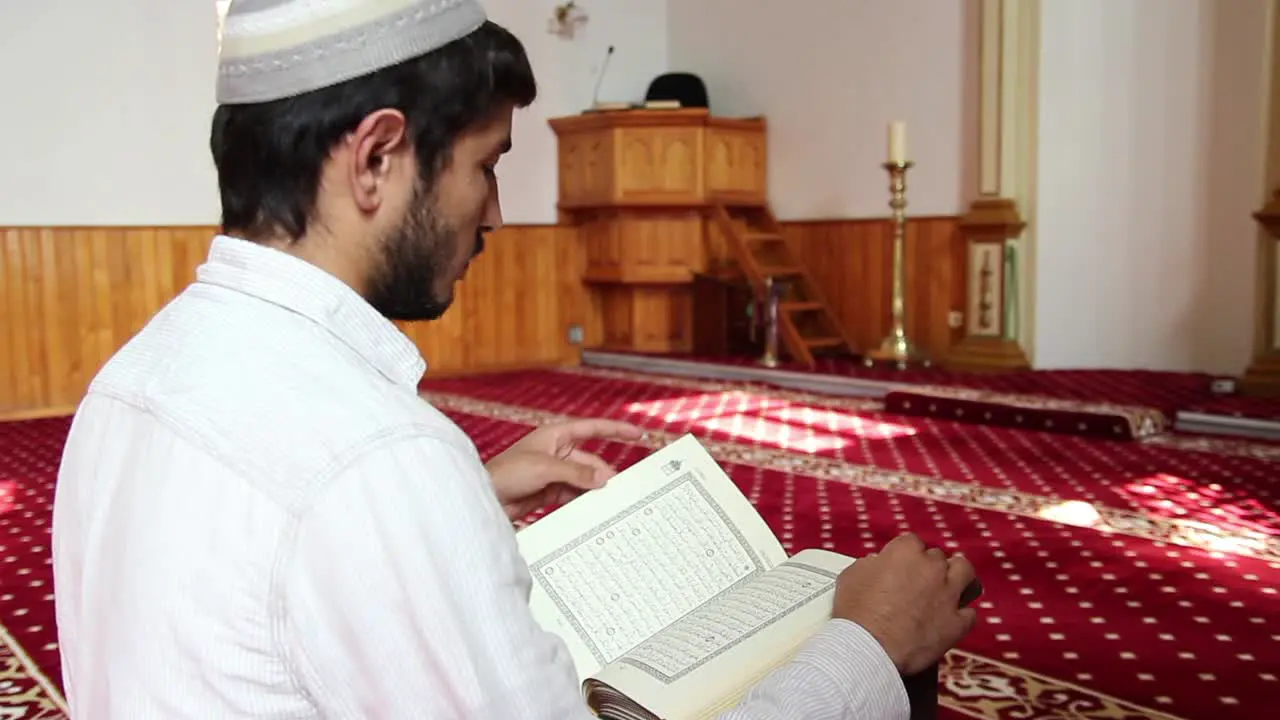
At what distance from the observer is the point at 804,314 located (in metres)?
8.03

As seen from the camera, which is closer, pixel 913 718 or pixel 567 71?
pixel 913 718

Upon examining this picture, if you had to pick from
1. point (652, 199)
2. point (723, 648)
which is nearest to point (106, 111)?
point (652, 199)

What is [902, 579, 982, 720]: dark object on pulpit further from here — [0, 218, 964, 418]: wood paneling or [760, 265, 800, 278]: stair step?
[760, 265, 800, 278]: stair step

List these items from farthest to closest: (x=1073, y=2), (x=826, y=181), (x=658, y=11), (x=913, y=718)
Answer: (x=658, y=11) → (x=826, y=181) → (x=1073, y=2) → (x=913, y=718)

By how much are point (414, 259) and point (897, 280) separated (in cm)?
636

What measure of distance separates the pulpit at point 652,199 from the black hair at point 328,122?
708 centimetres

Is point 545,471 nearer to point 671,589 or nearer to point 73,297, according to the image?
point 671,589

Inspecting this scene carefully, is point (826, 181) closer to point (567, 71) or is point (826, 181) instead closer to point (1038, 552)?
point (567, 71)

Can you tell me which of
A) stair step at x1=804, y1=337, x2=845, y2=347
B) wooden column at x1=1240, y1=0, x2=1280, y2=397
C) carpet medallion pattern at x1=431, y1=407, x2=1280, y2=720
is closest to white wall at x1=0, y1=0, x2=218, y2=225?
stair step at x1=804, y1=337, x2=845, y2=347

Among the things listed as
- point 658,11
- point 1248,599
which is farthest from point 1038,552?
point 658,11

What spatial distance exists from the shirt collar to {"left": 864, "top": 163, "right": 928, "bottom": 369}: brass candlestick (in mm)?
6259

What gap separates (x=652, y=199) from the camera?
7922mm

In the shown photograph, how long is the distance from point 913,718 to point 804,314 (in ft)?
22.7

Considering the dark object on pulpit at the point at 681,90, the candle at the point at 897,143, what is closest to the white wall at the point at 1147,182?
the candle at the point at 897,143
